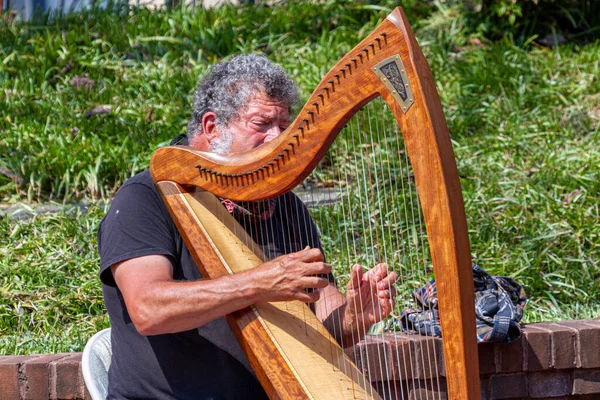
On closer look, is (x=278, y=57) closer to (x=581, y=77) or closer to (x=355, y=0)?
(x=355, y=0)

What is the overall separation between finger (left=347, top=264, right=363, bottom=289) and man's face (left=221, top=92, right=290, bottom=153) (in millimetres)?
441

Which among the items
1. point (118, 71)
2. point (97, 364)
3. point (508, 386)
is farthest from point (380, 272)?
point (118, 71)

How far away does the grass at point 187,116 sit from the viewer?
3.70m

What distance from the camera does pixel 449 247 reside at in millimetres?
1433

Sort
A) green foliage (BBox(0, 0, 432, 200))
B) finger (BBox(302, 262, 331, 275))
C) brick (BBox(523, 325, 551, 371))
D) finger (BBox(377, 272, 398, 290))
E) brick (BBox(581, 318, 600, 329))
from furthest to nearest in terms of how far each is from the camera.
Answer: green foliage (BBox(0, 0, 432, 200)) < brick (BBox(581, 318, 600, 329)) < brick (BBox(523, 325, 551, 371)) < finger (BBox(377, 272, 398, 290)) < finger (BBox(302, 262, 331, 275))

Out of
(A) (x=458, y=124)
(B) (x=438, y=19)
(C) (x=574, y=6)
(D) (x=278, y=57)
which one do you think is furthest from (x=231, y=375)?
(C) (x=574, y=6)

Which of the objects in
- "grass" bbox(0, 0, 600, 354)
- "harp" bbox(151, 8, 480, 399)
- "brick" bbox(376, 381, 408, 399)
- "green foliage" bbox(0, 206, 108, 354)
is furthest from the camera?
"grass" bbox(0, 0, 600, 354)

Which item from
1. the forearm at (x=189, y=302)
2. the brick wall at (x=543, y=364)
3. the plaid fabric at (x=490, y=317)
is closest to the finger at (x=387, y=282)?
the forearm at (x=189, y=302)

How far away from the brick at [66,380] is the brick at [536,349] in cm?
153

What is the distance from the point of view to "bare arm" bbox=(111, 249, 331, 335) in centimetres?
189

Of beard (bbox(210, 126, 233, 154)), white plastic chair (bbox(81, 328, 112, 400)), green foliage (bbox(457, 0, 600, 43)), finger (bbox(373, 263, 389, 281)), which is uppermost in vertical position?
green foliage (bbox(457, 0, 600, 43))

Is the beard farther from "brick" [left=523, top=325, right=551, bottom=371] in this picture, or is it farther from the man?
"brick" [left=523, top=325, right=551, bottom=371]

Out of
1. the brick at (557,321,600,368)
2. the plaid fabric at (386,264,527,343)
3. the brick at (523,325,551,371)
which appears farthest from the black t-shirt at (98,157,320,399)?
the brick at (557,321,600,368)

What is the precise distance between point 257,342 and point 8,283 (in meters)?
1.97
